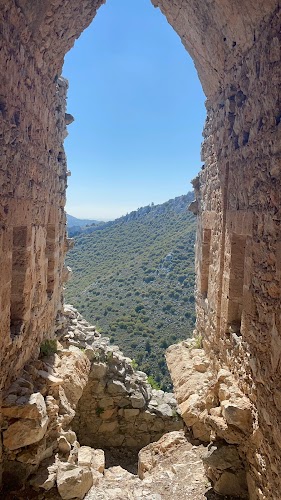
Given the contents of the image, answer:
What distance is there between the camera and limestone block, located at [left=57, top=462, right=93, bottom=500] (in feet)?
13.2

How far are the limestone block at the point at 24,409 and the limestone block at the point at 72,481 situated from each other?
27.3 inches

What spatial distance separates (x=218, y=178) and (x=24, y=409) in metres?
4.25

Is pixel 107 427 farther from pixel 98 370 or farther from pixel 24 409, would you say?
pixel 24 409

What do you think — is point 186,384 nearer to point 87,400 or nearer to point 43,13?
point 87,400

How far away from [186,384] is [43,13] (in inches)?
228

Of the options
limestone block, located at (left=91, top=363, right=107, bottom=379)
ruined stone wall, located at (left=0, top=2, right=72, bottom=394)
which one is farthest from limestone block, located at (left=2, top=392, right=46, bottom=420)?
limestone block, located at (left=91, top=363, right=107, bottom=379)

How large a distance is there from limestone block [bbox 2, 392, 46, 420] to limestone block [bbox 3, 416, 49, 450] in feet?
0.21

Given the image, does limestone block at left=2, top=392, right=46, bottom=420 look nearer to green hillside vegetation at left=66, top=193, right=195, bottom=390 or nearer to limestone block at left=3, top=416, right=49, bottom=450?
limestone block at left=3, top=416, right=49, bottom=450

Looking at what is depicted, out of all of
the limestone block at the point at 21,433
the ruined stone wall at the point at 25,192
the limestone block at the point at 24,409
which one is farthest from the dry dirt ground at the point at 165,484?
the ruined stone wall at the point at 25,192

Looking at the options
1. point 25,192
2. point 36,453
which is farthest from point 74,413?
point 25,192

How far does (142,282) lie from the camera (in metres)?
27.0

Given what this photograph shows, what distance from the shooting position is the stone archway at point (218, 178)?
368 centimetres

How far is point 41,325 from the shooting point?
584 centimetres

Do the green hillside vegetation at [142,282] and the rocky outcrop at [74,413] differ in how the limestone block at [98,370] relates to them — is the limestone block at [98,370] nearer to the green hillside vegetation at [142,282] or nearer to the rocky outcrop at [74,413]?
the rocky outcrop at [74,413]
